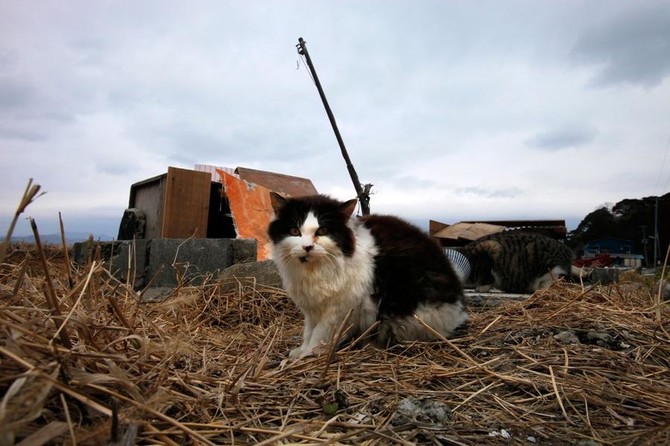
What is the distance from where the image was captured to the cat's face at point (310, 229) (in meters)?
2.00

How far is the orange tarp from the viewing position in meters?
4.80

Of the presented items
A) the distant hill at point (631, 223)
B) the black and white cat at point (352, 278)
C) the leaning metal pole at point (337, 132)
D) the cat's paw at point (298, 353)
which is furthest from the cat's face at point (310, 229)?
the distant hill at point (631, 223)

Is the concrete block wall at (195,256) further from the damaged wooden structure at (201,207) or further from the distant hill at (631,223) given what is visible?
the distant hill at (631,223)

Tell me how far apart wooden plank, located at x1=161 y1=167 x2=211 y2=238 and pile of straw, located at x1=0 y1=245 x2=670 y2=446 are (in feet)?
9.81

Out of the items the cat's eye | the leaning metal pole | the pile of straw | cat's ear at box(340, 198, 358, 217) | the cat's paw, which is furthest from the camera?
the leaning metal pole

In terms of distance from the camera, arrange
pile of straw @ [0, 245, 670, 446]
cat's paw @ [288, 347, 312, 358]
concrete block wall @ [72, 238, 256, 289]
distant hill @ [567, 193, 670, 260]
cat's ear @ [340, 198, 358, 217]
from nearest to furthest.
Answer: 1. pile of straw @ [0, 245, 670, 446]
2. cat's paw @ [288, 347, 312, 358]
3. cat's ear @ [340, 198, 358, 217]
4. concrete block wall @ [72, 238, 256, 289]
5. distant hill @ [567, 193, 670, 260]

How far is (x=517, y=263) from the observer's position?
4.28m

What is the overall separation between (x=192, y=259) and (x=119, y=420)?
3558 millimetres

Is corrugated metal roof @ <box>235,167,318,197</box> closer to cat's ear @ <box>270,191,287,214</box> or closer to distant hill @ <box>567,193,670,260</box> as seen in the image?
cat's ear @ <box>270,191,287,214</box>

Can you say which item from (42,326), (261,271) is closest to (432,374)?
(42,326)

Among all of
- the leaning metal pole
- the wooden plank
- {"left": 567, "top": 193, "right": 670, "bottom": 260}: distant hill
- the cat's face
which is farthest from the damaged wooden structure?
{"left": 567, "top": 193, "right": 670, "bottom": 260}: distant hill

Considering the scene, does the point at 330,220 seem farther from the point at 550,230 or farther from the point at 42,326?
the point at 550,230

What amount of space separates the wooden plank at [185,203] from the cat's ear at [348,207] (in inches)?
116

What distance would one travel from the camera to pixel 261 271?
343 cm
